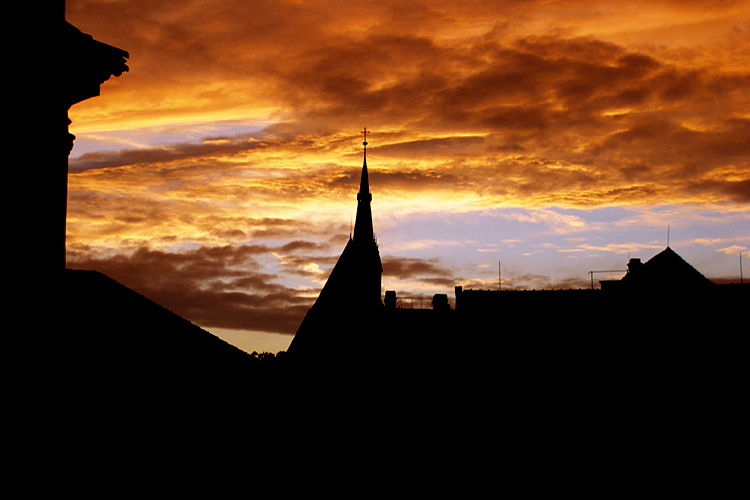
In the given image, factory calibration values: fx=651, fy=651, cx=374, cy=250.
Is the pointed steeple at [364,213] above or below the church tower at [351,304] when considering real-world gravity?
above

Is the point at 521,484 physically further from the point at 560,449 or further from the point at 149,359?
the point at 149,359

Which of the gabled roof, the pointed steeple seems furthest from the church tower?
the gabled roof

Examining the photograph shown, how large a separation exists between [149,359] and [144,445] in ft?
5.38

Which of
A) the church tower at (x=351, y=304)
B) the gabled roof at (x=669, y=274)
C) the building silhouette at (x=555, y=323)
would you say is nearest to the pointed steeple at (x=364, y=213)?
the church tower at (x=351, y=304)

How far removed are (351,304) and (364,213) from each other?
21198 mm

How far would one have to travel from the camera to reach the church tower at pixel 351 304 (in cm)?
5862

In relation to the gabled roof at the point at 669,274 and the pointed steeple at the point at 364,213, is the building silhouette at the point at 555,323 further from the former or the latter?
the pointed steeple at the point at 364,213

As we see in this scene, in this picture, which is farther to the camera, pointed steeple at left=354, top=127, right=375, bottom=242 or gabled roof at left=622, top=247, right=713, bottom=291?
pointed steeple at left=354, top=127, right=375, bottom=242

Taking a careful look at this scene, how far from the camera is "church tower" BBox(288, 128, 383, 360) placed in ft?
192

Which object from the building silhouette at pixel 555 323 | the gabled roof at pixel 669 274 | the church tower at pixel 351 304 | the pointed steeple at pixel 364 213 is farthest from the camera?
the pointed steeple at pixel 364 213

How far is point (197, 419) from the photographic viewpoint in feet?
37.5

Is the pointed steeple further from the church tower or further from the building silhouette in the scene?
the building silhouette

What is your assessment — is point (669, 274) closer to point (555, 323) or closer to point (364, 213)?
point (555, 323)

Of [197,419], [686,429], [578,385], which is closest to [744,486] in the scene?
[686,429]
